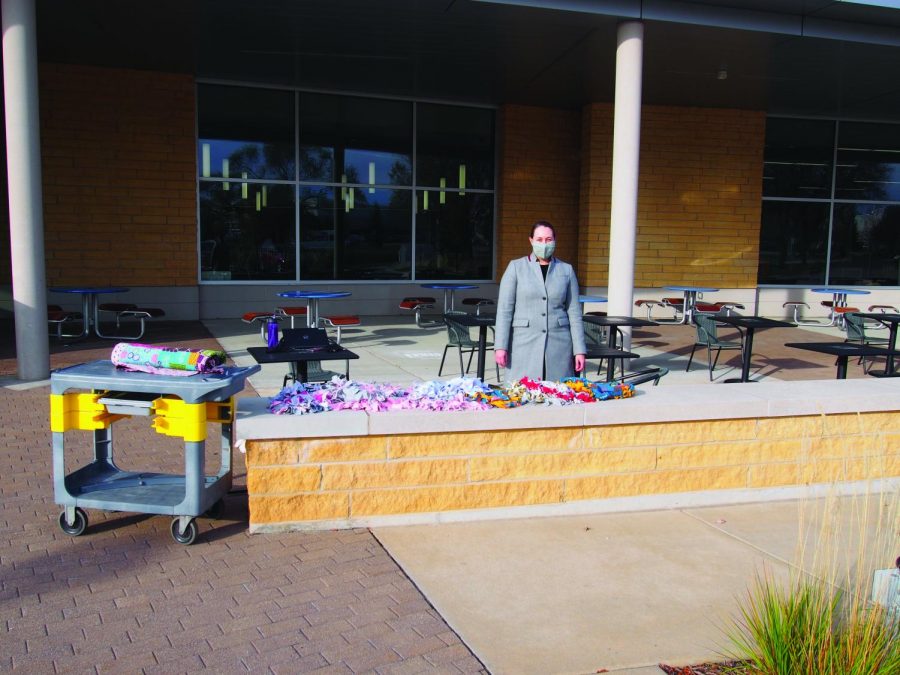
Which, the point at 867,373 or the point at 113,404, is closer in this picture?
the point at 113,404

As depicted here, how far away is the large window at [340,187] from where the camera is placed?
15109 mm

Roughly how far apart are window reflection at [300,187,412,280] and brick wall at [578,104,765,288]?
3.88 meters

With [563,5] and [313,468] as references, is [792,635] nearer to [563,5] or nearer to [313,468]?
[313,468]

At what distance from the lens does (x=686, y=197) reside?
53.6 feet

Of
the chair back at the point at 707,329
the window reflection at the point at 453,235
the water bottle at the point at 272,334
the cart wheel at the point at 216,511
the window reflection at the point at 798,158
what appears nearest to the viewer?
the cart wheel at the point at 216,511

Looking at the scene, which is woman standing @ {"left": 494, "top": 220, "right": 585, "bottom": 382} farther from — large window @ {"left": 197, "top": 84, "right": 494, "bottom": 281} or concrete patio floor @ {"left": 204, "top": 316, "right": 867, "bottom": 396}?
large window @ {"left": 197, "top": 84, "right": 494, "bottom": 281}

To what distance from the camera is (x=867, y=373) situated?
945cm

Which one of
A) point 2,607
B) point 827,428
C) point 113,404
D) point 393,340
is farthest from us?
point 393,340

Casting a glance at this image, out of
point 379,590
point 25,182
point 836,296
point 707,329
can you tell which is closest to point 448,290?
point 707,329

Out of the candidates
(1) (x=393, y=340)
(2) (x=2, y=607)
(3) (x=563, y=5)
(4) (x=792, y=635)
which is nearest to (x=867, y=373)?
(3) (x=563, y=5)

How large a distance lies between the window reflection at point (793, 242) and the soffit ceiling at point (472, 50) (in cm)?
252

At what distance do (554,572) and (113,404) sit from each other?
241 cm

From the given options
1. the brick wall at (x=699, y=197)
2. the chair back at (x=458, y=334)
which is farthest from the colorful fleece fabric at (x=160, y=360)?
the brick wall at (x=699, y=197)

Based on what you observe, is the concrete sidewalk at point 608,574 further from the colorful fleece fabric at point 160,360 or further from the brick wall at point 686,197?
the brick wall at point 686,197
